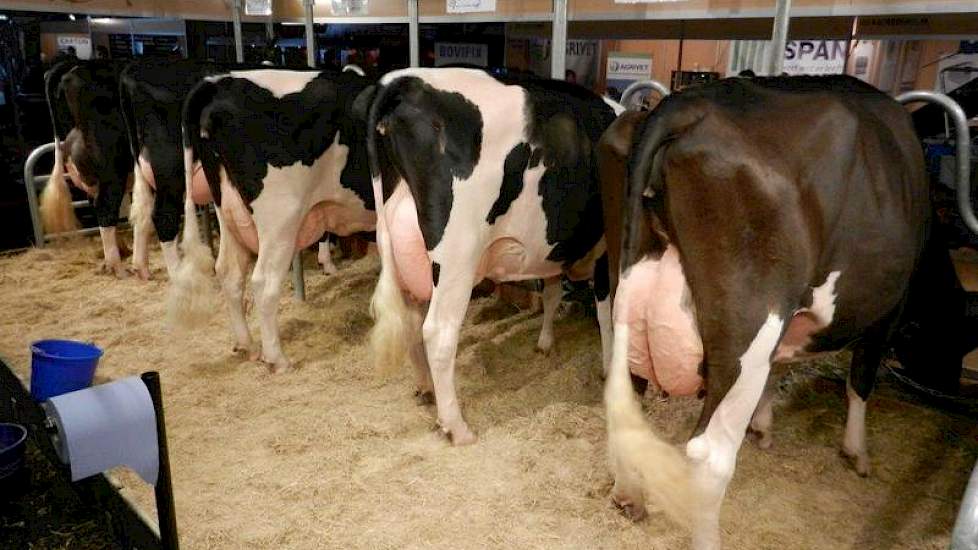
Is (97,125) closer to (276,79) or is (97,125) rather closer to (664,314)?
(276,79)

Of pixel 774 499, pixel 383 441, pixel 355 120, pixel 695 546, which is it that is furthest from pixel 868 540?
pixel 355 120

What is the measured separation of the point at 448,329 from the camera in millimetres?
2666

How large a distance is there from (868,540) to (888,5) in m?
1.79

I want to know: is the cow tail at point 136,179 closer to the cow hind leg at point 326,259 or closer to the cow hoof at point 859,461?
the cow hind leg at point 326,259

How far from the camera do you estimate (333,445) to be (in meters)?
2.80

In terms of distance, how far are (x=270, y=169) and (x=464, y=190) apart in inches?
42.9

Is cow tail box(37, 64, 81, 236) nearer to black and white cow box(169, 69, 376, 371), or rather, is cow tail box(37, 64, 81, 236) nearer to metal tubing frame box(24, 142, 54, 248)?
metal tubing frame box(24, 142, 54, 248)

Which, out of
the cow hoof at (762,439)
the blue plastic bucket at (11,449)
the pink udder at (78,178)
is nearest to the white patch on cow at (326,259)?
the pink udder at (78,178)

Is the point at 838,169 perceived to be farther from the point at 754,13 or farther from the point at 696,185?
the point at 754,13

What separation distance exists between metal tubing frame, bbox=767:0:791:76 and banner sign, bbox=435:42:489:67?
2879mm

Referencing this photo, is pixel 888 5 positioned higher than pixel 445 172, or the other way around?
pixel 888 5

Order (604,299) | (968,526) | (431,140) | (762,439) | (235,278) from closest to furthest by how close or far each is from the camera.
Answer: (968,526) < (431,140) < (762,439) < (604,299) < (235,278)

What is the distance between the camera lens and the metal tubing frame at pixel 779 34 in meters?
2.47

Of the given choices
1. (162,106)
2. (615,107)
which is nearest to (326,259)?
(162,106)
